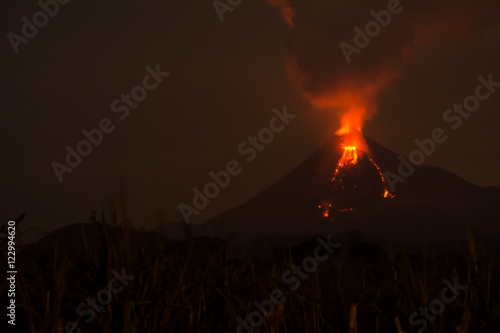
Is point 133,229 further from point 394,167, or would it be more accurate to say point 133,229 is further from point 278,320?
point 394,167

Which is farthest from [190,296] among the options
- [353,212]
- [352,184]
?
[353,212]

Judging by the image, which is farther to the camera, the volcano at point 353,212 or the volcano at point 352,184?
the volcano at point 353,212

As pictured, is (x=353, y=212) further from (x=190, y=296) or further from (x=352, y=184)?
(x=190, y=296)

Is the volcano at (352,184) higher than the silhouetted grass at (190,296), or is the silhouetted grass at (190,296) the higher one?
the volcano at (352,184)

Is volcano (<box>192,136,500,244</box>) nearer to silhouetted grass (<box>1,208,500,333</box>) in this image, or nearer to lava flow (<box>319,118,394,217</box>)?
lava flow (<box>319,118,394,217</box>)

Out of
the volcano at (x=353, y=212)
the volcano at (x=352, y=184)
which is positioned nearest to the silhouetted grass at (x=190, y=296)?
the volcano at (x=352, y=184)

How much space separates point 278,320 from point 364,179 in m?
169

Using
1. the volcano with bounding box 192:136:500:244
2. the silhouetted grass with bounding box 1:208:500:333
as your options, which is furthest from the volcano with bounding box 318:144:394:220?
the silhouetted grass with bounding box 1:208:500:333

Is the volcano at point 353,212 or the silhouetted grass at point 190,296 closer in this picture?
the silhouetted grass at point 190,296

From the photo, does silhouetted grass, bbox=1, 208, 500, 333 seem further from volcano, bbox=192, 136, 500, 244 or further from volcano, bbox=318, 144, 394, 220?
volcano, bbox=192, 136, 500, 244

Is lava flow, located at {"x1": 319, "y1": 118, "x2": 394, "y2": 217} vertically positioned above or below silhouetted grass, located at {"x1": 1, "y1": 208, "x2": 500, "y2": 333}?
above

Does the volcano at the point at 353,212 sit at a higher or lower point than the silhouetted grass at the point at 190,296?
higher

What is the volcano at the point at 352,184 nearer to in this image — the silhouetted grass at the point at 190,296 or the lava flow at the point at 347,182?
the lava flow at the point at 347,182

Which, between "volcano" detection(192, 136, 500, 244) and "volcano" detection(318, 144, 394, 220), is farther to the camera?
"volcano" detection(192, 136, 500, 244)
